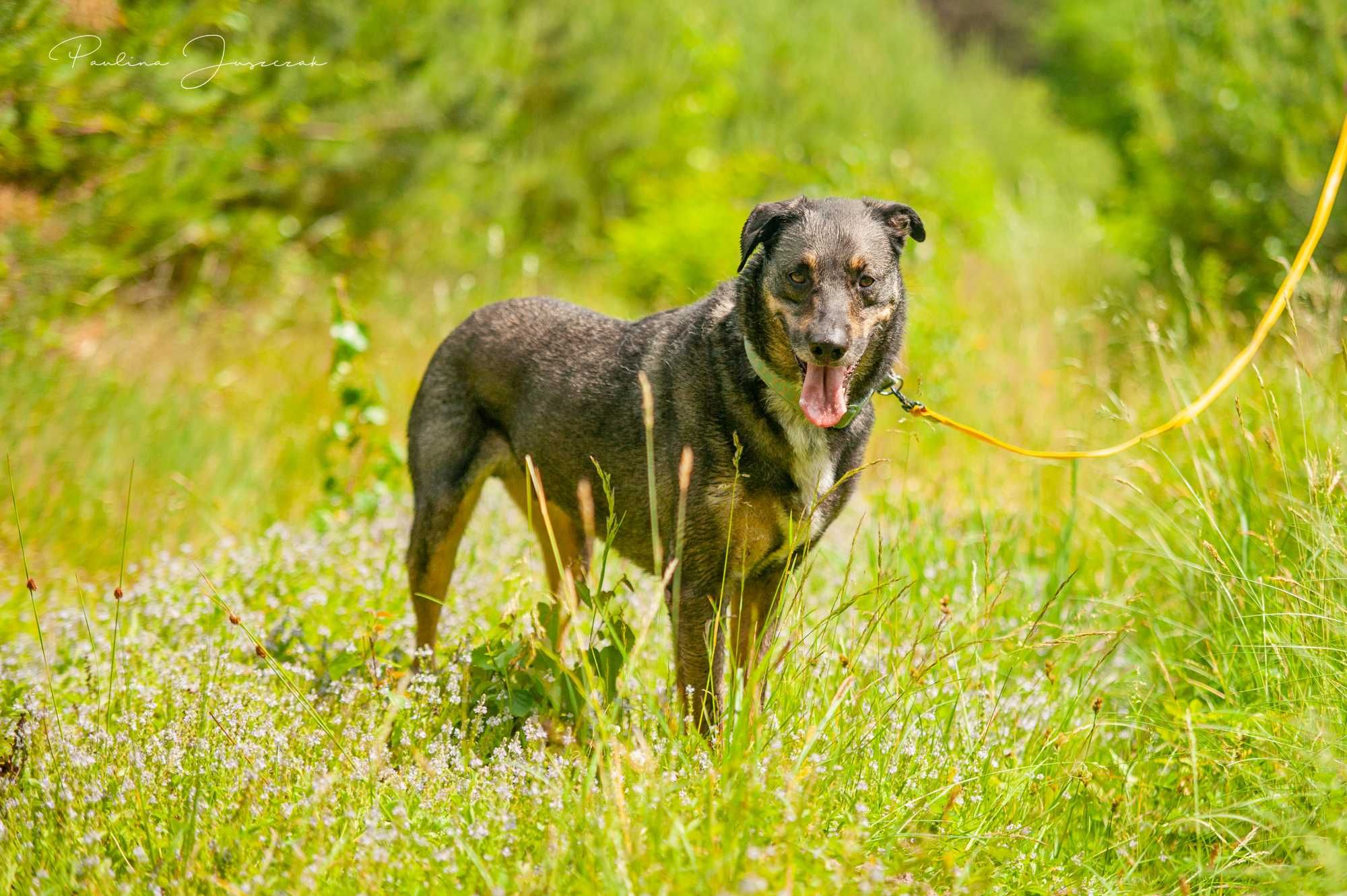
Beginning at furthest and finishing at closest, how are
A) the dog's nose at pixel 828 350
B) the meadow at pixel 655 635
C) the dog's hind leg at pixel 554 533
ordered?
the dog's hind leg at pixel 554 533 < the dog's nose at pixel 828 350 < the meadow at pixel 655 635

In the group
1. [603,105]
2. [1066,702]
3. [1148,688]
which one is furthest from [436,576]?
[603,105]

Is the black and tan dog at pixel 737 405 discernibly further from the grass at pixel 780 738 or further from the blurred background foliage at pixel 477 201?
the blurred background foliage at pixel 477 201

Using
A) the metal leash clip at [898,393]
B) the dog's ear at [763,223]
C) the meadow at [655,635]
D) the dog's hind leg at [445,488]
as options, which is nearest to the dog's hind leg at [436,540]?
the dog's hind leg at [445,488]

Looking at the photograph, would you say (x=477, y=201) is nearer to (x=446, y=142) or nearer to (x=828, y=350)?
(x=446, y=142)

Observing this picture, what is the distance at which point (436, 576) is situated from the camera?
14.0 ft

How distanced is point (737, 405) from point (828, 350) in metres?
0.42

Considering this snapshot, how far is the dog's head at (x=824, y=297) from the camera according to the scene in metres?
3.31

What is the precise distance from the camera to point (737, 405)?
3.52 meters

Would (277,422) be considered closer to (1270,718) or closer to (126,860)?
(126,860)

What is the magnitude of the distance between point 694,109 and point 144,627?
8472 millimetres

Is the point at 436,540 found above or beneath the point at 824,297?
beneath

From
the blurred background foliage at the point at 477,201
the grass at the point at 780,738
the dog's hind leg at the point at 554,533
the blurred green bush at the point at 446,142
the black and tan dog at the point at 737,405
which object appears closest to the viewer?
the grass at the point at 780,738

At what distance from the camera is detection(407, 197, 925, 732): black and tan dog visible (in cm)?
341

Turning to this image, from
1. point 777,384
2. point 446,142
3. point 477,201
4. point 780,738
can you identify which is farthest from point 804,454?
point 477,201
